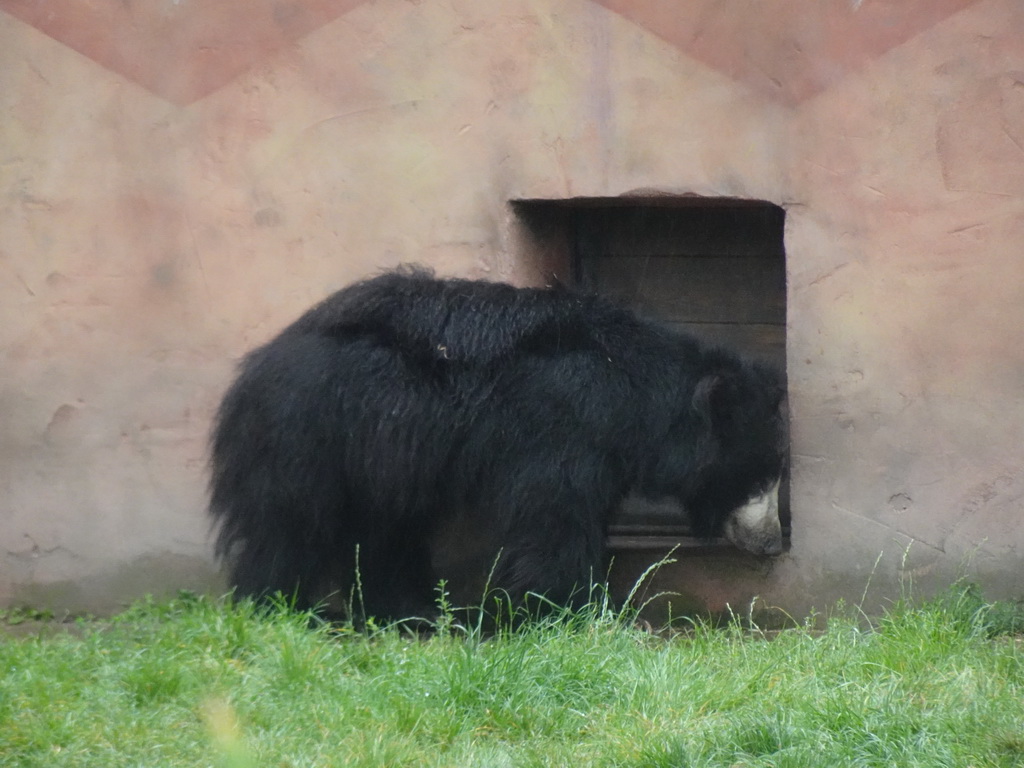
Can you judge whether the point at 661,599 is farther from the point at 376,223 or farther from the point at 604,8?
→ the point at 604,8

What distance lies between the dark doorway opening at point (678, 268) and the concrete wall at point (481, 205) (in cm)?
39

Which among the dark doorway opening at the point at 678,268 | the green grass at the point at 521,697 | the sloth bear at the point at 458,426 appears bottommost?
the green grass at the point at 521,697

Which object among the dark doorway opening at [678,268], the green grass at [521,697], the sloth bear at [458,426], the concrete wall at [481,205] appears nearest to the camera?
the green grass at [521,697]

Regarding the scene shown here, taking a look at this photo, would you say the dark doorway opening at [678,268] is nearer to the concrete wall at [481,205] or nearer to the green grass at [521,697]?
the concrete wall at [481,205]

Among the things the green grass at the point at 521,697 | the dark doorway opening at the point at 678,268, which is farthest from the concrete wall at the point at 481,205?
the green grass at the point at 521,697

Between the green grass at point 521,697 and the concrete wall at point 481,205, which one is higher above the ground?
the concrete wall at point 481,205

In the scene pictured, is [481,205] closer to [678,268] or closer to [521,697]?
[678,268]

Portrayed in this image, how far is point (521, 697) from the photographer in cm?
337

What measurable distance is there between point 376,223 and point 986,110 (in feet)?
8.01

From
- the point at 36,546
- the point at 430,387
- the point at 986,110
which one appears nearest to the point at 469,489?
the point at 430,387

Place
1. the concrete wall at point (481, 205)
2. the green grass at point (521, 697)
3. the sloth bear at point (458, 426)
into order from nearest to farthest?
the green grass at point (521, 697), the sloth bear at point (458, 426), the concrete wall at point (481, 205)

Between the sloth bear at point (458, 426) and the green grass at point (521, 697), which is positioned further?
the sloth bear at point (458, 426)

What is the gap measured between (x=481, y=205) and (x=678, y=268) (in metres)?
1.05

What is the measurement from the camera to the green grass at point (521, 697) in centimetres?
294
